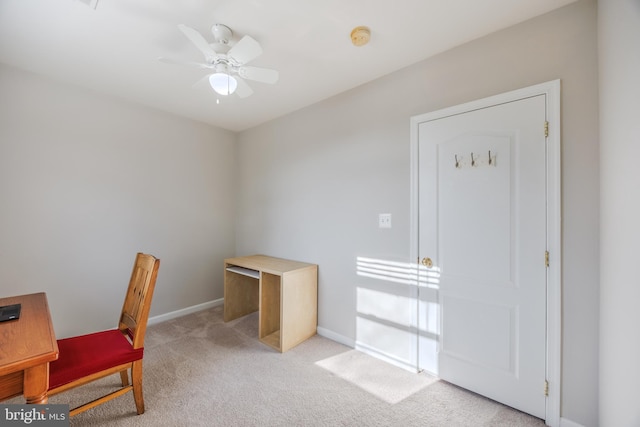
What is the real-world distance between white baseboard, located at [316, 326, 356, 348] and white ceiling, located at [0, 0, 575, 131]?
244cm

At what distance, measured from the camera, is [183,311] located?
3275 millimetres

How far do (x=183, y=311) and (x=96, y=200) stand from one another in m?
1.58

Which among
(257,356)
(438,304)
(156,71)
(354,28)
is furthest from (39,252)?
(438,304)

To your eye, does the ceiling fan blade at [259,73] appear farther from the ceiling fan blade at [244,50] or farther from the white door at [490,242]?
the white door at [490,242]

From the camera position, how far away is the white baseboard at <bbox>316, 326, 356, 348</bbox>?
2.55m

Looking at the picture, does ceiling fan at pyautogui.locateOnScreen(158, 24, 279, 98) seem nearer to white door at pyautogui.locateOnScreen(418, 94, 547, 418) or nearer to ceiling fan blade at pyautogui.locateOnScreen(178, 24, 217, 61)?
ceiling fan blade at pyautogui.locateOnScreen(178, 24, 217, 61)

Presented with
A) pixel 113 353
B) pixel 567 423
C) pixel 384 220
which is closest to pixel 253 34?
pixel 384 220

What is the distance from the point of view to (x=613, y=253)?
121cm

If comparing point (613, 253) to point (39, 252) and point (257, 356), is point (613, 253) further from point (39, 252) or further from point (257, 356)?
point (39, 252)

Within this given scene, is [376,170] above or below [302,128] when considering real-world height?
below

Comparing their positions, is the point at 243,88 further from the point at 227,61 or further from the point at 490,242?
the point at 490,242

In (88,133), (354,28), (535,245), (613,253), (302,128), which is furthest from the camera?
(302,128)

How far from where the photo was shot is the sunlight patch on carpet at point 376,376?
190 centimetres

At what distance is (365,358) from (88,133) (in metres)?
3.41
